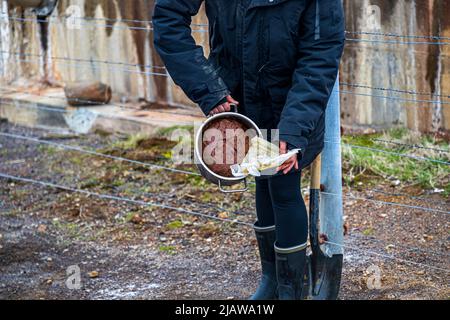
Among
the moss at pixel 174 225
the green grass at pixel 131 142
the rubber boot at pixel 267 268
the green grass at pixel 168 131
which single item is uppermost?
the green grass at pixel 168 131

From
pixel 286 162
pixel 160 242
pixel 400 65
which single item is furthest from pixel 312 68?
pixel 400 65

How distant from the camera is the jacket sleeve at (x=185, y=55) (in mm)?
3357

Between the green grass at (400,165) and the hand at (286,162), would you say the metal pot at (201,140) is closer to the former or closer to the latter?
the hand at (286,162)

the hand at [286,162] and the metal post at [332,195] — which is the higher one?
the hand at [286,162]

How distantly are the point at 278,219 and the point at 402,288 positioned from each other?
88 cm

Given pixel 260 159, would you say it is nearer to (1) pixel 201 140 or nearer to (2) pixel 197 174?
(1) pixel 201 140

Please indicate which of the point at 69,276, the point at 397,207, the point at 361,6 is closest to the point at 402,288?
the point at 397,207

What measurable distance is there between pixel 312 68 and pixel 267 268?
1.04 meters

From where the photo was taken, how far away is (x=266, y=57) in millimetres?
3309

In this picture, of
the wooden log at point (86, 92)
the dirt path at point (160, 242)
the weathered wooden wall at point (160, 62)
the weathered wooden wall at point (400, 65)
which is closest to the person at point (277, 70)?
the dirt path at point (160, 242)

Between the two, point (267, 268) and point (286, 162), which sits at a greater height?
point (286, 162)

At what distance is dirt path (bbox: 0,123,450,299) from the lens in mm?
4191

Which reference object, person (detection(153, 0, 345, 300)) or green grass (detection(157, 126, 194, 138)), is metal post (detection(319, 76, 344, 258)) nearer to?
person (detection(153, 0, 345, 300))

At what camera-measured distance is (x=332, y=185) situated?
3.80 metres
